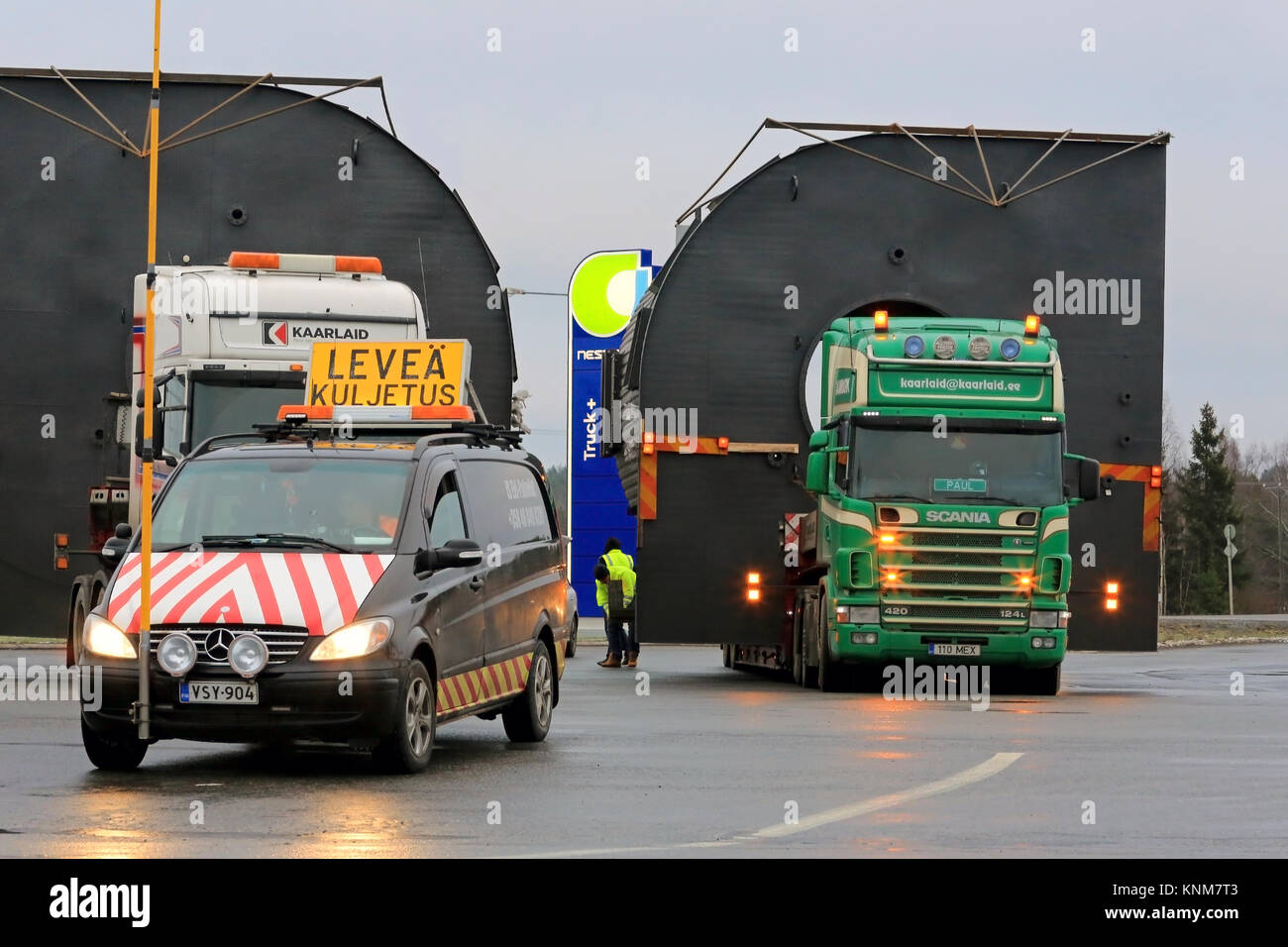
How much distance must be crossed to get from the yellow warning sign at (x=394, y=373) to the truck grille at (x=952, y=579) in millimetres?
5993

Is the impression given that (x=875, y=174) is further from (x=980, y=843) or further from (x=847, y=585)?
(x=980, y=843)

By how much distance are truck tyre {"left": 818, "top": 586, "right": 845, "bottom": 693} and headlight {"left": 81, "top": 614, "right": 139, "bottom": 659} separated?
11.4 metres

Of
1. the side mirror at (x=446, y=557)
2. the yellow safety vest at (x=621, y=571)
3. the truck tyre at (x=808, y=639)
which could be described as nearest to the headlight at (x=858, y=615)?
the truck tyre at (x=808, y=639)

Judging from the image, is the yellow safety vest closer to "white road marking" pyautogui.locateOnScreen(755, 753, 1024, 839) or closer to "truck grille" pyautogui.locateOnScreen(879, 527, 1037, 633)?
"truck grille" pyautogui.locateOnScreen(879, 527, 1037, 633)

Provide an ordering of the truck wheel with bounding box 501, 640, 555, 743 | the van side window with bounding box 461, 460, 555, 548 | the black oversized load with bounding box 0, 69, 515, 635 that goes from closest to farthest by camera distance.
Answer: the van side window with bounding box 461, 460, 555, 548
the truck wheel with bounding box 501, 640, 555, 743
the black oversized load with bounding box 0, 69, 515, 635

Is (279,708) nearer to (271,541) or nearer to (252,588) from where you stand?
(252,588)

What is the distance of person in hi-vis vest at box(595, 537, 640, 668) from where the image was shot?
30844 millimetres

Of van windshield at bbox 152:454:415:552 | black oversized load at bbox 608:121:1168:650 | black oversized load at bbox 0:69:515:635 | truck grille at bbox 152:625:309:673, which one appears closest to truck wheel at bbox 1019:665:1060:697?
black oversized load at bbox 608:121:1168:650

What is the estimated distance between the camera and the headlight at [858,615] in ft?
72.7

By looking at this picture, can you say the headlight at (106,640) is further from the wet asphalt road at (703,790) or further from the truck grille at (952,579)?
the truck grille at (952,579)

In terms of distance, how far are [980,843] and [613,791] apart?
2.81m

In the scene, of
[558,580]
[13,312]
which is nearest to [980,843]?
[558,580]

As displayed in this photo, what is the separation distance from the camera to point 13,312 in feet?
76.7
